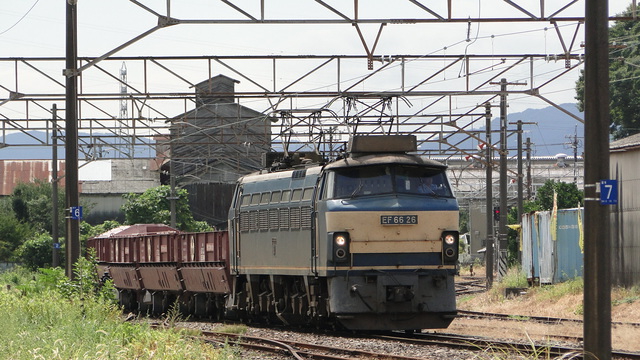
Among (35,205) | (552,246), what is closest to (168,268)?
(552,246)

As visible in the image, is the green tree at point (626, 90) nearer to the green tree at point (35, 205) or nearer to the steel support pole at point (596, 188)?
the green tree at point (35, 205)

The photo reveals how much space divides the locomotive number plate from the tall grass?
4.29 metres

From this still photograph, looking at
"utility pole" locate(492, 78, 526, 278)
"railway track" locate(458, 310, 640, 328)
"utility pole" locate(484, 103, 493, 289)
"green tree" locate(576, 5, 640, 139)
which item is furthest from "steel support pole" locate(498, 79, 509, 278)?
"green tree" locate(576, 5, 640, 139)

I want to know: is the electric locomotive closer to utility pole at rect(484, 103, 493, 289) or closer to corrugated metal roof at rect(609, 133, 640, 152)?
corrugated metal roof at rect(609, 133, 640, 152)

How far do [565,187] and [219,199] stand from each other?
27.4 metres

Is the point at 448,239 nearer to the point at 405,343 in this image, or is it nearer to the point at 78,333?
the point at 405,343

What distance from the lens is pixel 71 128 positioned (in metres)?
21.8

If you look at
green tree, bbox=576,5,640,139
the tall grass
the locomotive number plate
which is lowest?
the tall grass

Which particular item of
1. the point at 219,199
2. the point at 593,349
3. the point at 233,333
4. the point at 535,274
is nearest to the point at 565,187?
the point at 535,274

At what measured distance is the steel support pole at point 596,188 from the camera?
1032cm

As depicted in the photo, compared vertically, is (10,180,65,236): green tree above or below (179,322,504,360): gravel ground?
above

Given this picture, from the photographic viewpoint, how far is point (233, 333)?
68.0 ft

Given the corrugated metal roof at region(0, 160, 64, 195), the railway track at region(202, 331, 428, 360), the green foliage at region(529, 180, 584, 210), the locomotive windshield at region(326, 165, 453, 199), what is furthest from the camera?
the corrugated metal roof at region(0, 160, 64, 195)

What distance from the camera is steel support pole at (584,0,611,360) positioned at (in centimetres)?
1032
